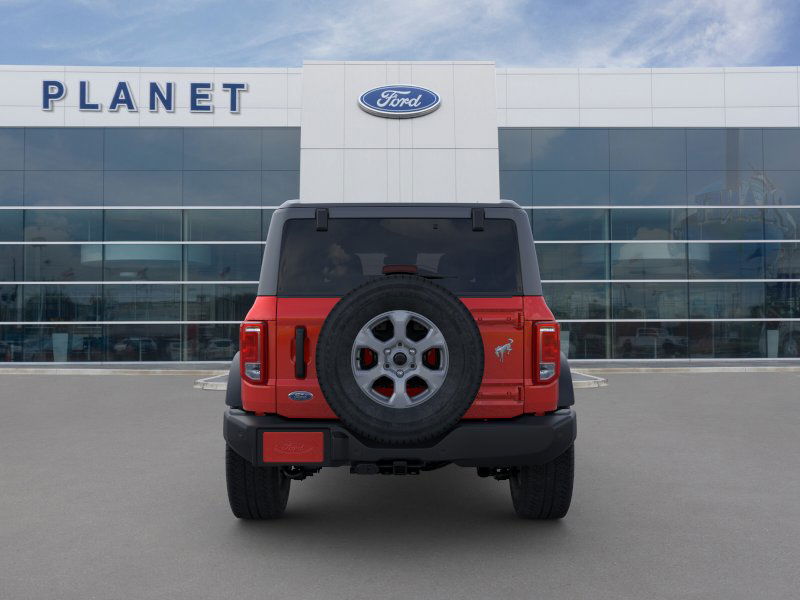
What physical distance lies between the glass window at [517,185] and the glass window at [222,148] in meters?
8.02

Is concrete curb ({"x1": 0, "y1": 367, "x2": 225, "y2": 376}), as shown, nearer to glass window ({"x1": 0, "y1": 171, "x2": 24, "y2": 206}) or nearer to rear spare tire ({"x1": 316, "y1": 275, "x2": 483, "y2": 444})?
glass window ({"x1": 0, "y1": 171, "x2": 24, "y2": 206})

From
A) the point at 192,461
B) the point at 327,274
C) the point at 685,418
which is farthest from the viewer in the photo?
the point at 685,418

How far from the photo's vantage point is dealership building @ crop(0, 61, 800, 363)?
2177 cm

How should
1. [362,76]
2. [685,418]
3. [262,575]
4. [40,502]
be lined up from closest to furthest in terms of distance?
[262,575] → [40,502] → [685,418] → [362,76]

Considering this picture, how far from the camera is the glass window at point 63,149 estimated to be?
21.9 m

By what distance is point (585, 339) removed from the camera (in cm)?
2194

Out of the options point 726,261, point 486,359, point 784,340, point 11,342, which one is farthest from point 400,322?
point 784,340

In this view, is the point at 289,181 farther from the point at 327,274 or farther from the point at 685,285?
the point at 327,274

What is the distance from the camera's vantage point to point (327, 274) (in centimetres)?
425

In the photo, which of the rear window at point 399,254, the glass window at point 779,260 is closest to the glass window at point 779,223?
the glass window at point 779,260

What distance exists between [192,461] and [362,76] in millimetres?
17313

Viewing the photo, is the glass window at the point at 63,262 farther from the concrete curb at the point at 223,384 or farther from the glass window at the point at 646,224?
the glass window at the point at 646,224

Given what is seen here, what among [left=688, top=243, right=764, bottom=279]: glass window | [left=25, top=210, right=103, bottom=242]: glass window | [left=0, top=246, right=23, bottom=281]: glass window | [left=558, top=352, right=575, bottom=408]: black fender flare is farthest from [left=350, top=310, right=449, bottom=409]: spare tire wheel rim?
[left=0, top=246, right=23, bottom=281]: glass window

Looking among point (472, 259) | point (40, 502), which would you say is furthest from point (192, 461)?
point (472, 259)
